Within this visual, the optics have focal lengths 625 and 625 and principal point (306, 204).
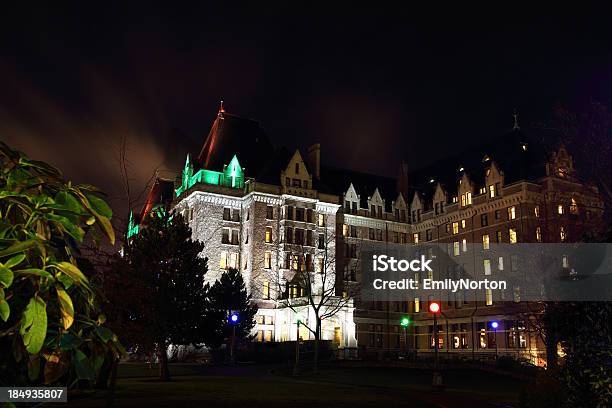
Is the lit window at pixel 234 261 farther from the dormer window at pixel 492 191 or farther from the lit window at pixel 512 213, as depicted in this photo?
the lit window at pixel 512 213

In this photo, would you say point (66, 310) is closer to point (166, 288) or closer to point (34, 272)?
point (34, 272)

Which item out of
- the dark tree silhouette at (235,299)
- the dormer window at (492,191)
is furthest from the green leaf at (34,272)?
the dormer window at (492,191)

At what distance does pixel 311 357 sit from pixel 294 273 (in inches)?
639

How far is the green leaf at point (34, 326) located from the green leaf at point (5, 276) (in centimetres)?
15

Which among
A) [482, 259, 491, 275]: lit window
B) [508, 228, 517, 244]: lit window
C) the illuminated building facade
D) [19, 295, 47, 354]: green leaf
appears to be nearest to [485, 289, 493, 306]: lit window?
the illuminated building facade

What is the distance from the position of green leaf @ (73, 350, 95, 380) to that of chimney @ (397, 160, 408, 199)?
3424 inches

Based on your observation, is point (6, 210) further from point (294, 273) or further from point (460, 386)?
point (294, 273)

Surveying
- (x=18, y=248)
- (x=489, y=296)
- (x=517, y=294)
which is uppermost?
(x=489, y=296)

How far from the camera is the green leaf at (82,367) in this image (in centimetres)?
268

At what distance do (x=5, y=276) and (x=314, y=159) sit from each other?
8081 cm

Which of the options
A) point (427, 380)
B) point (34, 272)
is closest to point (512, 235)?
point (427, 380)

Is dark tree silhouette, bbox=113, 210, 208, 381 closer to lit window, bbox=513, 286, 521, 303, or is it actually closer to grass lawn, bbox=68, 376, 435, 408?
grass lawn, bbox=68, 376, 435, 408

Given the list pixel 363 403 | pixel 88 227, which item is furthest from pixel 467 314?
pixel 88 227

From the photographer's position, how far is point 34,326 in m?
2.56
